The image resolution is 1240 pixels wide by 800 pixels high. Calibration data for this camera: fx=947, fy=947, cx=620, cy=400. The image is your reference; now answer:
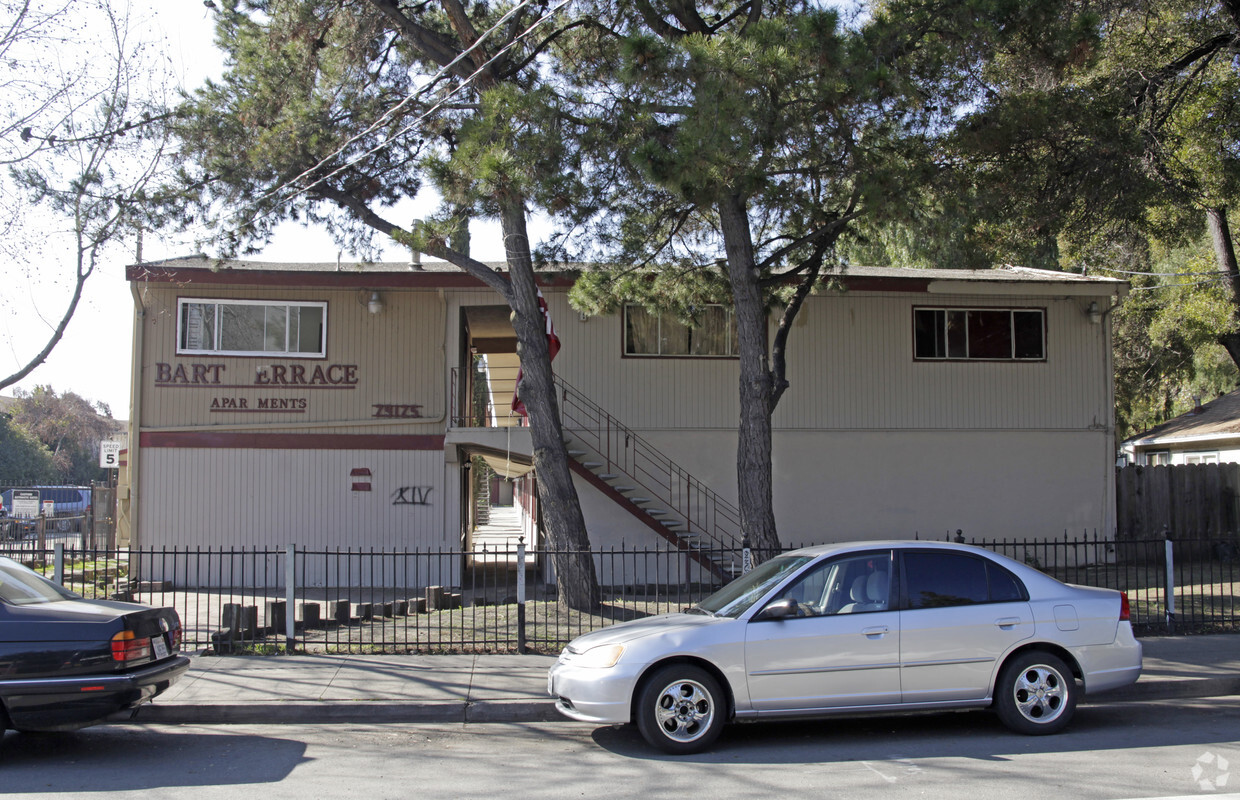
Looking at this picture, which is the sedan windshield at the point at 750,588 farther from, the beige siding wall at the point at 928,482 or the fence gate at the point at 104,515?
the fence gate at the point at 104,515

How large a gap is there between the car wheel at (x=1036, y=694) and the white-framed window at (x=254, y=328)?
1388cm

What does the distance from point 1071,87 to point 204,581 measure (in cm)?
1692

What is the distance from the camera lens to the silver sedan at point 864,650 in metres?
6.85

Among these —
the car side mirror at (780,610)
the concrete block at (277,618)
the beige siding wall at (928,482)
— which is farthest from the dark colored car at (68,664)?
the beige siding wall at (928,482)

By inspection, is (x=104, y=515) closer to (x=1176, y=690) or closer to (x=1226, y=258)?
(x=1176, y=690)

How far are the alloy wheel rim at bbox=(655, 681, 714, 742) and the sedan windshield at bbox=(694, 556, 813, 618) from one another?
65 cm

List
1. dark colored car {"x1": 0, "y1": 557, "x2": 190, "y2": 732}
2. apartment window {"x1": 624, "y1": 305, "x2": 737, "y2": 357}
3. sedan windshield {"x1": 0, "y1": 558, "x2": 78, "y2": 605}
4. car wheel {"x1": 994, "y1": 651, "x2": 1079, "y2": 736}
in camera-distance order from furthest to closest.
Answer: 1. apartment window {"x1": 624, "y1": 305, "x2": 737, "y2": 357}
2. car wheel {"x1": 994, "y1": 651, "x2": 1079, "y2": 736}
3. sedan windshield {"x1": 0, "y1": 558, "x2": 78, "y2": 605}
4. dark colored car {"x1": 0, "y1": 557, "x2": 190, "y2": 732}

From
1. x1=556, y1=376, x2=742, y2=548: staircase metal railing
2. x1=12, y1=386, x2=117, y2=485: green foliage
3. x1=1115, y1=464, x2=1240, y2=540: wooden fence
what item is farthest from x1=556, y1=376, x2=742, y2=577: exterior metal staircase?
x1=12, y1=386, x2=117, y2=485: green foliage

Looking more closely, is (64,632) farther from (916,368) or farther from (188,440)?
(916,368)

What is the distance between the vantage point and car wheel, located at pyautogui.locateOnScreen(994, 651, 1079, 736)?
719cm

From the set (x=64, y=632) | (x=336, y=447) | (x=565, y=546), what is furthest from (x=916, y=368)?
(x=64, y=632)

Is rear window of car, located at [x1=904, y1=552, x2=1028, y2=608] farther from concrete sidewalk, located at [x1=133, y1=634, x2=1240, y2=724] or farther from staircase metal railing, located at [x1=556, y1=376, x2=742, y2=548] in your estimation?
staircase metal railing, located at [x1=556, y1=376, x2=742, y2=548]

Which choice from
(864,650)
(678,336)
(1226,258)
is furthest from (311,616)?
(1226,258)

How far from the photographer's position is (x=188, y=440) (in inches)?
688
